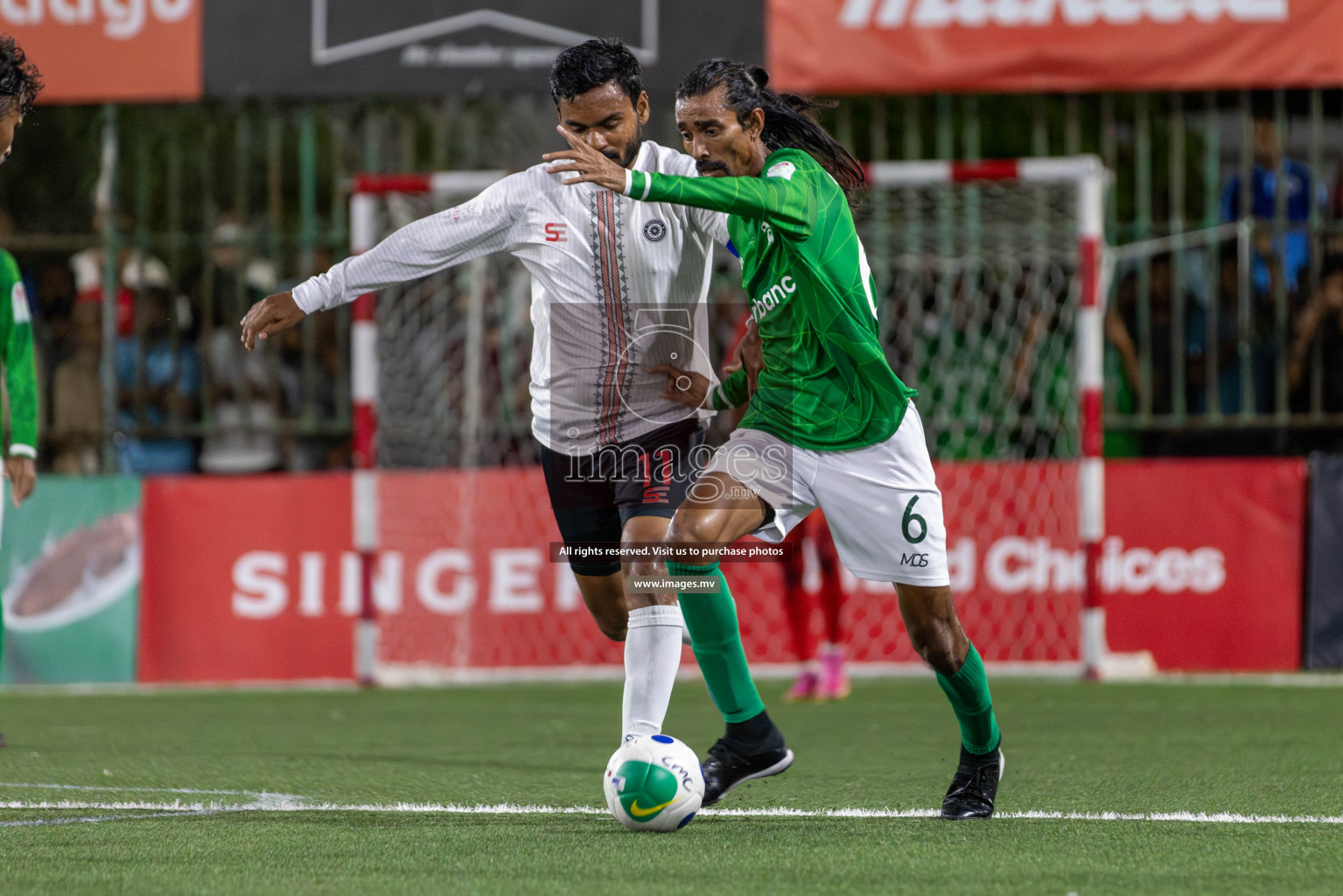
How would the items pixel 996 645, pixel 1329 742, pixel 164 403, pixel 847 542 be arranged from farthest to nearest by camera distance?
1. pixel 164 403
2. pixel 996 645
3. pixel 1329 742
4. pixel 847 542

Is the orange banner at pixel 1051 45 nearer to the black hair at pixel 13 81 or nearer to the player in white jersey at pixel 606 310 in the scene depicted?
the player in white jersey at pixel 606 310

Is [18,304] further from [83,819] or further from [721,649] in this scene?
[721,649]

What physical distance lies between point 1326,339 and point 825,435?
6494 millimetres

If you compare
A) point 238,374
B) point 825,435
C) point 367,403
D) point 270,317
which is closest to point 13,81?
point 270,317

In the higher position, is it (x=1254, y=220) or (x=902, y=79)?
(x=902, y=79)

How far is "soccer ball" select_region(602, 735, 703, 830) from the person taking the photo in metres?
3.95

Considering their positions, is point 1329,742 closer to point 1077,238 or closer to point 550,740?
point 550,740

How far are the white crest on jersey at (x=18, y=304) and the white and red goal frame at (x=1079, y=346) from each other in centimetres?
281

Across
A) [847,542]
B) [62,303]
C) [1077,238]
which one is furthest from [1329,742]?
[62,303]

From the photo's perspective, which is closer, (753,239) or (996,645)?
(753,239)

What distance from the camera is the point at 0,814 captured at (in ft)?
14.1

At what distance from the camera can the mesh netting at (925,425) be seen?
9.23 m

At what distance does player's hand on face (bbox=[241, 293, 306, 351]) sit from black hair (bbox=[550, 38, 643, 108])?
32.5 inches

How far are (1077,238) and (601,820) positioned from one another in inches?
232
